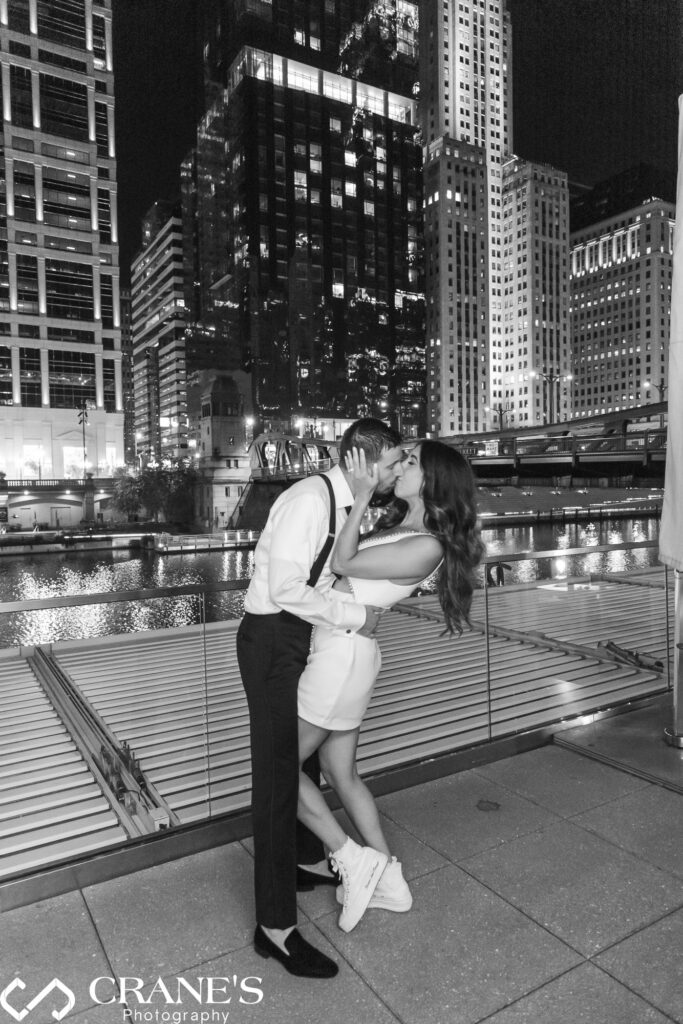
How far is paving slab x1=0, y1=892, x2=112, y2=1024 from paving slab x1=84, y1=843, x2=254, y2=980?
0.05m

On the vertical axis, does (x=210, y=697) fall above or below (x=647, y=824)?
above

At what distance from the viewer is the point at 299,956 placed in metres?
2.18

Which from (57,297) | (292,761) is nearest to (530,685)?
(292,761)

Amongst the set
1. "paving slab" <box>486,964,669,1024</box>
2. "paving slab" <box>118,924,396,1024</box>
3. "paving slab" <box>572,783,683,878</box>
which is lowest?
"paving slab" <box>118,924,396,1024</box>

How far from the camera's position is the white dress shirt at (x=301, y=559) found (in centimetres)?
216

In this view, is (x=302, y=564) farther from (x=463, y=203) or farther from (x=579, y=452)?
(x=463, y=203)

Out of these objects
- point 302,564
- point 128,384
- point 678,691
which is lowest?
point 678,691

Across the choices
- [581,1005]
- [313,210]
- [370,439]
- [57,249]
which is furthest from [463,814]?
[313,210]

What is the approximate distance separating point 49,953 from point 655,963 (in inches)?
75.8

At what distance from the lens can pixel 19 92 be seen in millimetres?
83812

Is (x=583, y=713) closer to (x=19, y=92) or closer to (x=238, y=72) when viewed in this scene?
(x=19, y=92)

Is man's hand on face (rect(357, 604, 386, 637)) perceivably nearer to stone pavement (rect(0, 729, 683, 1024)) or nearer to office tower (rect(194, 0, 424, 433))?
stone pavement (rect(0, 729, 683, 1024))

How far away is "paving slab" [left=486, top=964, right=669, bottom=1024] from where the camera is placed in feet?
6.41

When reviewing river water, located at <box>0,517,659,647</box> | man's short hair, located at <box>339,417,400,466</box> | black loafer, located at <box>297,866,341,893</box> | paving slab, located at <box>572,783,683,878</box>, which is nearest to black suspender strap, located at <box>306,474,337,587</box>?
man's short hair, located at <box>339,417,400,466</box>
